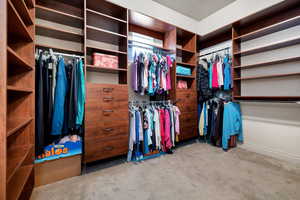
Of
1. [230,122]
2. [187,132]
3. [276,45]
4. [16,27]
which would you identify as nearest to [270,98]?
[230,122]

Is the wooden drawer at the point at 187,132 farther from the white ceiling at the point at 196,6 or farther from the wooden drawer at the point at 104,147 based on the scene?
the white ceiling at the point at 196,6

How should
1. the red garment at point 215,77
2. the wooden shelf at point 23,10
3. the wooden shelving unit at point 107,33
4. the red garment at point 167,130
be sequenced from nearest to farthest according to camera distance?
the wooden shelf at point 23,10, the wooden shelving unit at point 107,33, the red garment at point 167,130, the red garment at point 215,77

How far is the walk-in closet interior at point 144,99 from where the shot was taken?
4.46 ft

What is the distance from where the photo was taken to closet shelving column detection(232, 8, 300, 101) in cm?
193

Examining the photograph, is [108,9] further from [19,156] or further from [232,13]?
[232,13]

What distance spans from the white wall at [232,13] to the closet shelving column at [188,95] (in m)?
0.59

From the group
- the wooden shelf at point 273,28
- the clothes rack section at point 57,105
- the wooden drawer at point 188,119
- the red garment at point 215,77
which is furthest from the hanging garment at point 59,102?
the wooden shelf at point 273,28

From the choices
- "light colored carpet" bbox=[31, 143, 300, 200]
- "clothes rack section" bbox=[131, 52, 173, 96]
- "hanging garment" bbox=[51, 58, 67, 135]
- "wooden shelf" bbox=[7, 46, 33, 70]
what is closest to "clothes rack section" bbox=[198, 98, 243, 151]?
"light colored carpet" bbox=[31, 143, 300, 200]

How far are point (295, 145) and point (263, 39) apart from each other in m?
1.85

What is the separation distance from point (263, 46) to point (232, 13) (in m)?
1.04

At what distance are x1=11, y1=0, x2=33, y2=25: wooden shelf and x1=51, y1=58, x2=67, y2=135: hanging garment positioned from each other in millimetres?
478

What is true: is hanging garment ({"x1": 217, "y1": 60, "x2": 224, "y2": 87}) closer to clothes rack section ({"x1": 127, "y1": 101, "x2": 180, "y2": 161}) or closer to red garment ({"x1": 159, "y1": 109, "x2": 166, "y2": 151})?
clothes rack section ({"x1": 127, "y1": 101, "x2": 180, "y2": 161})

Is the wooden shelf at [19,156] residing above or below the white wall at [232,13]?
below

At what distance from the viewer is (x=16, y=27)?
1.16 meters
